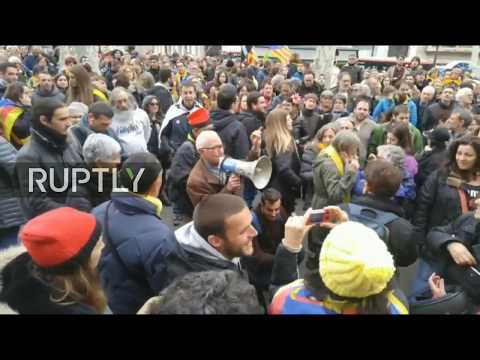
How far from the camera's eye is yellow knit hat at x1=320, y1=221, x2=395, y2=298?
1.38 meters

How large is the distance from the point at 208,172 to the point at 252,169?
1.47 ft

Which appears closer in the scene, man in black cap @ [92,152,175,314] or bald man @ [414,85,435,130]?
man in black cap @ [92,152,175,314]

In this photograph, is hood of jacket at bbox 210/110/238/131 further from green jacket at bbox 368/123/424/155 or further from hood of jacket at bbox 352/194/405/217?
hood of jacket at bbox 352/194/405/217

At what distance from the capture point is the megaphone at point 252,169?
2817mm

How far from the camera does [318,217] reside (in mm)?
2029

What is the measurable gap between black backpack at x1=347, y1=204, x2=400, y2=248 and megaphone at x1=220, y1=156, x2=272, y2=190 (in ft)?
2.28

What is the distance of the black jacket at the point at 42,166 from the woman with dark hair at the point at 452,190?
2.43 meters

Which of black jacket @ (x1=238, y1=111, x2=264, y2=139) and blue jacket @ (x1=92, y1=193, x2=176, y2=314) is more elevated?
black jacket @ (x1=238, y1=111, x2=264, y2=139)

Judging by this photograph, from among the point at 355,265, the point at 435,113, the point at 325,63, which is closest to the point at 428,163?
the point at 435,113

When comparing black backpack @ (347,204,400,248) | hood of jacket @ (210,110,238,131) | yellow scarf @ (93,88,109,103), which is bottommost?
black backpack @ (347,204,400,248)

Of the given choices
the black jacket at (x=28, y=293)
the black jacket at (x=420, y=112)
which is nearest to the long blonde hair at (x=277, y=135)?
the black jacket at (x=28, y=293)

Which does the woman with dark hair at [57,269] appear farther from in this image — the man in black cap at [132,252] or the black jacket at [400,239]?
the black jacket at [400,239]

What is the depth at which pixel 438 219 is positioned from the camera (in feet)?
10.3

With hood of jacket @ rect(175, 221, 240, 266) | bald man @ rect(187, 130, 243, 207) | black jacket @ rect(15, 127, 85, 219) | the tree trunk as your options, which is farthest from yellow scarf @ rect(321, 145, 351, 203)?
the tree trunk
